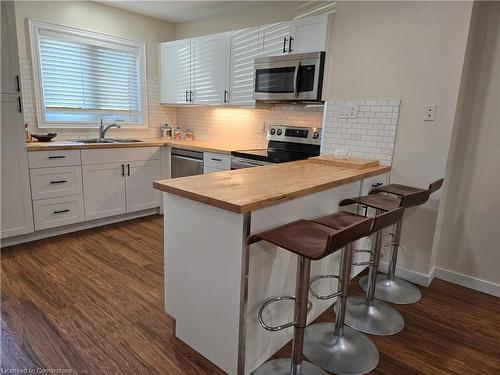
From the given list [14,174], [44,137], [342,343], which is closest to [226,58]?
[44,137]

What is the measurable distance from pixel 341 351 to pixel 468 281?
1450 mm

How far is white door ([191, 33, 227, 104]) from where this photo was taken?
3635 millimetres

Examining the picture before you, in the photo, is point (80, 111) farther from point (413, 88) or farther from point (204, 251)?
point (413, 88)

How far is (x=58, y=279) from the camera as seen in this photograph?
2432 mm

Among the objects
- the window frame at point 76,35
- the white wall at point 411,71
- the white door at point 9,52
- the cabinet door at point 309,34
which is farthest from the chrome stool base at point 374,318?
the window frame at point 76,35

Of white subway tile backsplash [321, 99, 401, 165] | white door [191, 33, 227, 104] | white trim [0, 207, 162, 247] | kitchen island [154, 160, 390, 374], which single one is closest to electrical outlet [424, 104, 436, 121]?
white subway tile backsplash [321, 99, 401, 165]

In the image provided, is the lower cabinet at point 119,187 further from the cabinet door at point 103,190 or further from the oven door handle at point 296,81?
the oven door handle at point 296,81

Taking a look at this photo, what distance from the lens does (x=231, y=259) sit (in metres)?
1.43

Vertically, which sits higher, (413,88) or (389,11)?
(389,11)

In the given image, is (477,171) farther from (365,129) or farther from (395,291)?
(395,291)

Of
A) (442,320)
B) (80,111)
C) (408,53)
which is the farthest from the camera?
(80,111)

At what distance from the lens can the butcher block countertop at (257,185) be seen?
4.50 ft

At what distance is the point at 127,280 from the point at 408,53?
8.68 feet

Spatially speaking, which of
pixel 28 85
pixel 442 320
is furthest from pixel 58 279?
pixel 442 320
